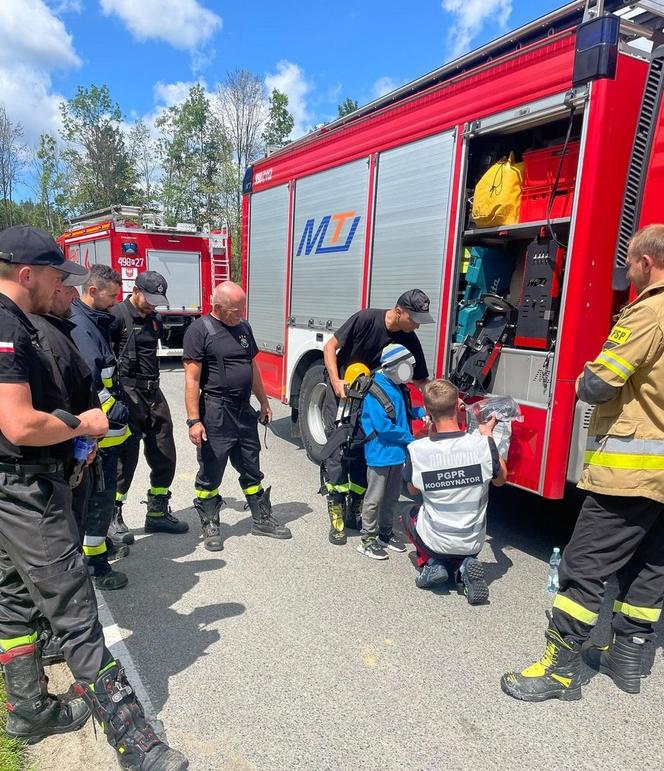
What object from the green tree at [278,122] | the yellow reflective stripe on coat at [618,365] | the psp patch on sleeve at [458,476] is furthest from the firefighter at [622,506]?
the green tree at [278,122]

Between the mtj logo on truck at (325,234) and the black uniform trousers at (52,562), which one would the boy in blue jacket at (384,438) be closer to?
the mtj logo on truck at (325,234)

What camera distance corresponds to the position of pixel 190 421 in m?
3.77

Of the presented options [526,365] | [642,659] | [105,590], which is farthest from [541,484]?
[105,590]

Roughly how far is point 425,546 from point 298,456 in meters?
2.94

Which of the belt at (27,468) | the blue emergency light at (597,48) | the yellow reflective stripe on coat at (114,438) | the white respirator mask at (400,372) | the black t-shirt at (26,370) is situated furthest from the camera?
the white respirator mask at (400,372)

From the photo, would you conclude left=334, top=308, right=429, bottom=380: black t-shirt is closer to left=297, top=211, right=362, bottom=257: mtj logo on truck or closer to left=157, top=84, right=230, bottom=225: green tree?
left=297, top=211, right=362, bottom=257: mtj logo on truck

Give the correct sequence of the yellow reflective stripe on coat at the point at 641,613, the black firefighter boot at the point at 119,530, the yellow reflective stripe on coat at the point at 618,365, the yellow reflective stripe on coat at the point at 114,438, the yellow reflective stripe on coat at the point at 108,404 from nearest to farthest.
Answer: the yellow reflective stripe on coat at the point at 618,365 < the yellow reflective stripe on coat at the point at 641,613 < the yellow reflective stripe on coat at the point at 108,404 < the yellow reflective stripe on coat at the point at 114,438 < the black firefighter boot at the point at 119,530

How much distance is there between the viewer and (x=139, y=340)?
4016mm

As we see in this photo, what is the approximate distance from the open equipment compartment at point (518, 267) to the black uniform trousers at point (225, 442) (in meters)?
1.49

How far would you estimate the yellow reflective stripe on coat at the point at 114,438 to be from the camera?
3357mm

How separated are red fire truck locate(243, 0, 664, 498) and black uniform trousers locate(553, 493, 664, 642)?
32.3 inches

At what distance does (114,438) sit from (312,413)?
9.06 feet

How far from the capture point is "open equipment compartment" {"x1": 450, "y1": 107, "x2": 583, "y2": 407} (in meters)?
3.42

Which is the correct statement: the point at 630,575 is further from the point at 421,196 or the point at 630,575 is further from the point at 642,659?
the point at 421,196
